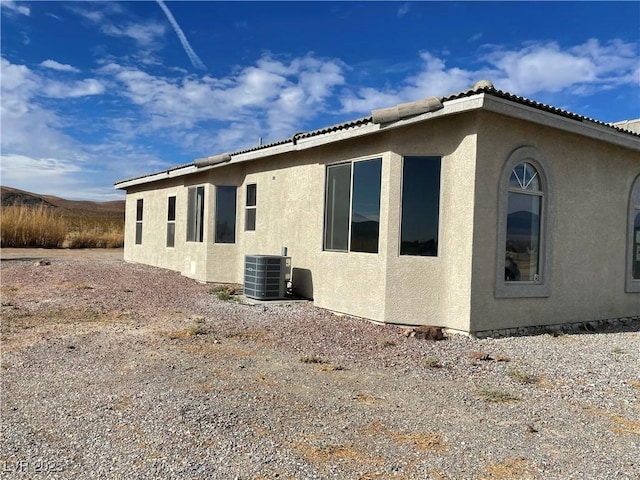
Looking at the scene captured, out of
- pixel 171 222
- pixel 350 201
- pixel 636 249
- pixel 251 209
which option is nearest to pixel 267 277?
pixel 350 201

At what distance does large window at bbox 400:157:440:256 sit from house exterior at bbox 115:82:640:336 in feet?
0.05

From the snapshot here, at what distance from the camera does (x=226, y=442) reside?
3.88m

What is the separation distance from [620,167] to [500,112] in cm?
431

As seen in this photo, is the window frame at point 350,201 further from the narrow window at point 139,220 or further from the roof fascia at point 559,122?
the narrow window at point 139,220

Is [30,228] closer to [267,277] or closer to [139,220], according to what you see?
[139,220]

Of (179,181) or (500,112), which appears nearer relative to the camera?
(500,112)

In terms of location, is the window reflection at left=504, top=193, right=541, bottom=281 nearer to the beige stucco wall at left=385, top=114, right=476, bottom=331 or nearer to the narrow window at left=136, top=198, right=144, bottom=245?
the beige stucco wall at left=385, top=114, right=476, bottom=331

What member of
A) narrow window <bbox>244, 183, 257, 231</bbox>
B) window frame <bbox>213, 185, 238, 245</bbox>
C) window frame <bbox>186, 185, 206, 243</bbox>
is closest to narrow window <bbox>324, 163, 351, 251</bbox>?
narrow window <bbox>244, 183, 257, 231</bbox>

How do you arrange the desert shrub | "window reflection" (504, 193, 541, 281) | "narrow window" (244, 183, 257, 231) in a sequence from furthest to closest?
the desert shrub
"narrow window" (244, 183, 257, 231)
"window reflection" (504, 193, 541, 281)

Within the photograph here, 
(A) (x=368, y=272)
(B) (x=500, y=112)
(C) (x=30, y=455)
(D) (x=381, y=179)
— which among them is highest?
(B) (x=500, y=112)

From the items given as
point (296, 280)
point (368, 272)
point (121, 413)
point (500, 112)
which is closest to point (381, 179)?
point (368, 272)

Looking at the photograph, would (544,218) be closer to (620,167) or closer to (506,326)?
(506,326)

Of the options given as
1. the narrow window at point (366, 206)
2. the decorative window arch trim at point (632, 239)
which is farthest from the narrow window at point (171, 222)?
the decorative window arch trim at point (632, 239)

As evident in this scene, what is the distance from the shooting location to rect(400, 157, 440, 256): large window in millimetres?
8258
